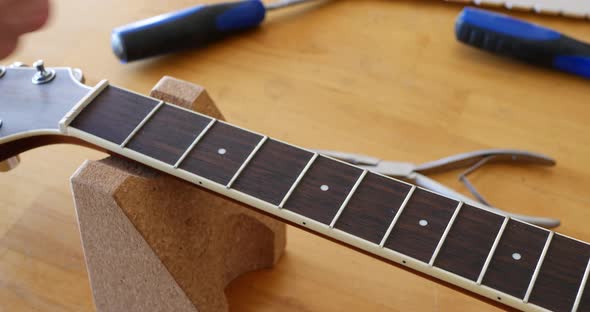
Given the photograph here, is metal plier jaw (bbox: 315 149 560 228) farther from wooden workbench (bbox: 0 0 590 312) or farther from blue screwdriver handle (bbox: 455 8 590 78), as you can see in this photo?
blue screwdriver handle (bbox: 455 8 590 78)

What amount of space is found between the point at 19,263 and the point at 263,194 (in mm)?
232

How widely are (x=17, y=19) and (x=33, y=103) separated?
0.06 m

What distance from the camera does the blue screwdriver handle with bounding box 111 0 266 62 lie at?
60cm

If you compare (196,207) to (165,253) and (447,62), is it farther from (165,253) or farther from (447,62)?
→ (447,62)

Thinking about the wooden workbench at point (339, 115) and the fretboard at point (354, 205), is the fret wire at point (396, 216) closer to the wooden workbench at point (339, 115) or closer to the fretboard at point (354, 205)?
the fretboard at point (354, 205)

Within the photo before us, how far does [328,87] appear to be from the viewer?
60 cm

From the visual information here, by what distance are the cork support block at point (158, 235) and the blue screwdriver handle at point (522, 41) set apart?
0.28m

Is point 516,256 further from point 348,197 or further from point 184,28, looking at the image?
point 184,28

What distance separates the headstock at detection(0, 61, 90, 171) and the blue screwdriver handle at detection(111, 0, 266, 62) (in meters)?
0.13

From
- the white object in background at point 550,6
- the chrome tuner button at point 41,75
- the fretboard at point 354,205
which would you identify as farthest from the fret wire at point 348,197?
the white object in background at point 550,6

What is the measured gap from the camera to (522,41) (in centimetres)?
59

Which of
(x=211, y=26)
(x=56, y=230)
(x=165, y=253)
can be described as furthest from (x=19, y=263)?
(x=211, y=26)

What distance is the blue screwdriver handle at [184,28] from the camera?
600 mm

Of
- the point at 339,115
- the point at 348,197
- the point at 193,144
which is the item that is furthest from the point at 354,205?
the point at 339,115
